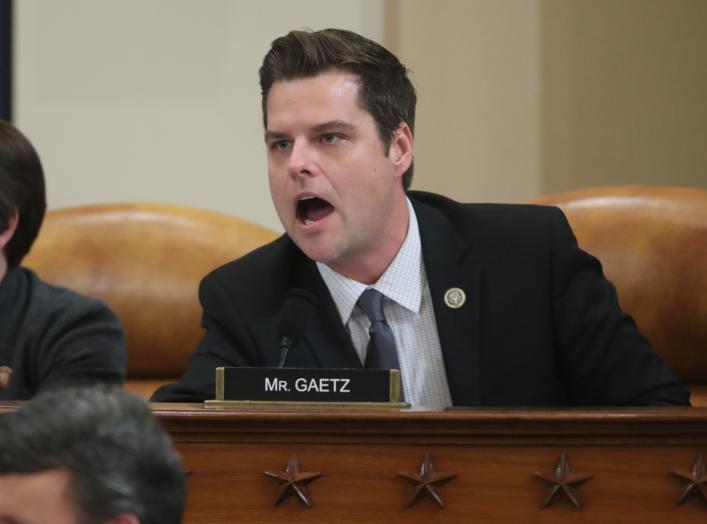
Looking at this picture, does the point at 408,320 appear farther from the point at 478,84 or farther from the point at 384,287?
the point at 478,84

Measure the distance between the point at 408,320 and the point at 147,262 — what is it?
2.76 ft

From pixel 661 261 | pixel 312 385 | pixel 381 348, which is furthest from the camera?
pixel 661 261

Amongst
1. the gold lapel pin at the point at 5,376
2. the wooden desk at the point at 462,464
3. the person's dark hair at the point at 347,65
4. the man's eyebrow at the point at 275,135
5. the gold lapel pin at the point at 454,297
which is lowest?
the gold lapel pin at the point at 5,376

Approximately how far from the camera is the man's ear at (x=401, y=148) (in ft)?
7.77

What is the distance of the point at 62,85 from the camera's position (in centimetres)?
357

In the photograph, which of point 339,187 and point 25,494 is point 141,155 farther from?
point 25,494

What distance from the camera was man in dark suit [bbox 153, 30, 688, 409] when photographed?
2.22 meters

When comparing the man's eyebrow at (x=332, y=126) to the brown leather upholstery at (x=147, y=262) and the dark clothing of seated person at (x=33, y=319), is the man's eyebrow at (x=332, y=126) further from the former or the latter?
the brown leather upholstery at (x=147, y=262)

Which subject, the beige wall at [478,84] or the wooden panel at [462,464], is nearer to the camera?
the wooden panel at [462,464]

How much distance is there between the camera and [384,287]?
7.48 feet

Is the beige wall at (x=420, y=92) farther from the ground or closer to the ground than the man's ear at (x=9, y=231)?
farther from the ground

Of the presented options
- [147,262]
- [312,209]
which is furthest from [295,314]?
[147,262]

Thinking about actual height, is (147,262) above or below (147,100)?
below

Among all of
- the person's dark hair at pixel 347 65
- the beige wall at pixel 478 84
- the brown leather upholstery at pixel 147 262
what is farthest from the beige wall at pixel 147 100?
the person's dark hair at pixel 347 65
